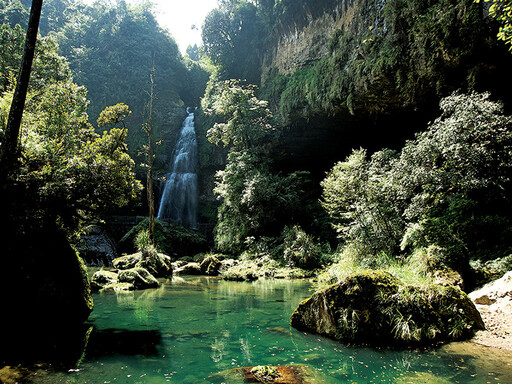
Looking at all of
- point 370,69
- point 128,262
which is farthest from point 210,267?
point 370,69

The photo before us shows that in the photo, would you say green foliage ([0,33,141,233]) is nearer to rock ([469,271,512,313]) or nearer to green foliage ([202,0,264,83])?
rock ([469,271,512,313])

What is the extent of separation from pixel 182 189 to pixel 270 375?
1078 inches

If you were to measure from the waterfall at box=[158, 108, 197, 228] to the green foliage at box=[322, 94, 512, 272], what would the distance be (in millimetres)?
20838

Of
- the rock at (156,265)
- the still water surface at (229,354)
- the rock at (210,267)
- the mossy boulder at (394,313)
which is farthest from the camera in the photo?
the rock at (210,267)

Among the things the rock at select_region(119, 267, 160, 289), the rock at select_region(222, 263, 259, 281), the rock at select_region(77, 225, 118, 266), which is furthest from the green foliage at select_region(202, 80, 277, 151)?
the rock at select_region(119, 267, 160, 289)

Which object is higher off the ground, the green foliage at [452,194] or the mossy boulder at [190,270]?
the green foliage at [452,194]

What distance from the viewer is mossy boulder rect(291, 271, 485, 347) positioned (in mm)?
5141

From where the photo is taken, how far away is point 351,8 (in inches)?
697

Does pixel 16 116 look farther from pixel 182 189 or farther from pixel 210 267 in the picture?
pixel 182 189

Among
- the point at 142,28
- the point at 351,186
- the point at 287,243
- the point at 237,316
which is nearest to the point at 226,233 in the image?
the point at 287,243

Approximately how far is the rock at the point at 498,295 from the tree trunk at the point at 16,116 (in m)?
9.45

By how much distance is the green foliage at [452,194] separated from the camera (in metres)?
8.04

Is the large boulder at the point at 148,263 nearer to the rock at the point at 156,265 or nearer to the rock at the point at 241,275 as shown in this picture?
the rock at the point at 156,265

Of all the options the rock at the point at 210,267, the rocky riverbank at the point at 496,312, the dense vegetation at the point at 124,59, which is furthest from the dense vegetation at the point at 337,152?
the dense vegetation at the point at 124,59
